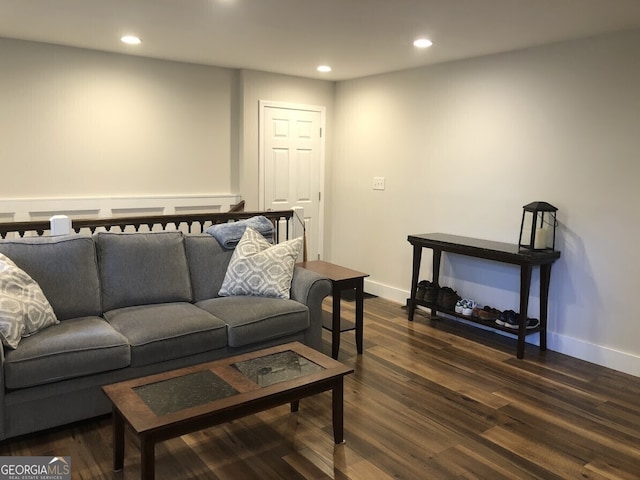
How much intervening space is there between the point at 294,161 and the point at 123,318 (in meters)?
3.02

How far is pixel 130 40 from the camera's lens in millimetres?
4016

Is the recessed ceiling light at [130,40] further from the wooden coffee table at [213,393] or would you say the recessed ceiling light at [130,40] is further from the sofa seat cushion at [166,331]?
the wooden coffee table at [213,393]

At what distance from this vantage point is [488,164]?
170 inches

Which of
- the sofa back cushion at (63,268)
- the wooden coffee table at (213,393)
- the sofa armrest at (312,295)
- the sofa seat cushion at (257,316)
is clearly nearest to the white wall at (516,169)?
the sofa armrest at (312,295)

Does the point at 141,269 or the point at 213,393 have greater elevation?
the point at 141,269

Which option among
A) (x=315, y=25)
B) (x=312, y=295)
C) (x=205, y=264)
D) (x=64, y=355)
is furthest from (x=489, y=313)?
(x=64, y=355)

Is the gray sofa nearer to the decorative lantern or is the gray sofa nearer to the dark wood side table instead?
the dark wood side table

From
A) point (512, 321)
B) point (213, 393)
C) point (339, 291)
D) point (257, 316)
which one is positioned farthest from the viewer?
point (512, 321)

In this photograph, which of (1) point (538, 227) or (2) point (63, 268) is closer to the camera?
(2) point (63, 268)

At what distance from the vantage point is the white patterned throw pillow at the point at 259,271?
3461mm

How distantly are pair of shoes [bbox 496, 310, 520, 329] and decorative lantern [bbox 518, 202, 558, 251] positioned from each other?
0.52 meters

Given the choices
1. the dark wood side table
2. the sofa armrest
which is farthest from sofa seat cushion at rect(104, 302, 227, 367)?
the dark wood side table

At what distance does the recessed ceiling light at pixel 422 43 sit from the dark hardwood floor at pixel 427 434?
2.28 meters

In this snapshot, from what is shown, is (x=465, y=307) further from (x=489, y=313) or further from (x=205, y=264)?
(x=205, y=264)
